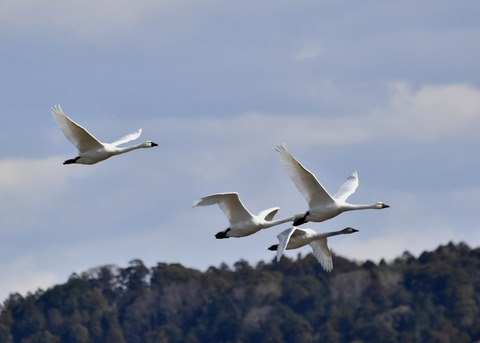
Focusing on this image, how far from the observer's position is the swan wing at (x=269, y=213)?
151 ft

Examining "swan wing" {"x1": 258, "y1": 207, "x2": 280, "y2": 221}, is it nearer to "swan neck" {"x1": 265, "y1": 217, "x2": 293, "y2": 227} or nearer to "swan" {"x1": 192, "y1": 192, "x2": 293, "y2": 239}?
"swan neck" {"x1": 265, "y1": 217, "x2": 293, "y2": 227}

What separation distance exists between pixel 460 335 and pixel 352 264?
8.81 metres

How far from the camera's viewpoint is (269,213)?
47.2 meters

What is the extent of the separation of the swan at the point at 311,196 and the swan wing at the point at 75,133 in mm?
6133

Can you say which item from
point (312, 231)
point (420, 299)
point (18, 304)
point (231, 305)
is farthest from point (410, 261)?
point (312, 231)

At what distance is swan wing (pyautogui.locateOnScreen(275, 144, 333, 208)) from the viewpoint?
134ft

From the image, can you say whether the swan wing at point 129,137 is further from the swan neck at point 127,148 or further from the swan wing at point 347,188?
the swan wing at point 347,188

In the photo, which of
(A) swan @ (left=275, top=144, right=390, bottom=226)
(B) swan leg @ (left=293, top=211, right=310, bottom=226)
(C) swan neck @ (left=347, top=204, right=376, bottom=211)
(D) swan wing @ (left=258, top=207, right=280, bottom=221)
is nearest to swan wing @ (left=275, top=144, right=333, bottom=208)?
(A) swan @ (left=275, top=144, right=390, bottom=226)

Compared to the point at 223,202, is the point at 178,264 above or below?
above

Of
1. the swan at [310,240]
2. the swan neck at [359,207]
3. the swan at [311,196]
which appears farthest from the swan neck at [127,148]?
the swan neck at [359,207]

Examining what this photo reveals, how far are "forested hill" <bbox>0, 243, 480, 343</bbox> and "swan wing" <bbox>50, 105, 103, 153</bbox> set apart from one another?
5877 cm

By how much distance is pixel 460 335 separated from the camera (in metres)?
101

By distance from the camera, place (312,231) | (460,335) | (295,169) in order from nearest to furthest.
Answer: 1. (295,169)
2. (312,231)
3. (460,335)

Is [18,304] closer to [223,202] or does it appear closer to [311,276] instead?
[311,276]
